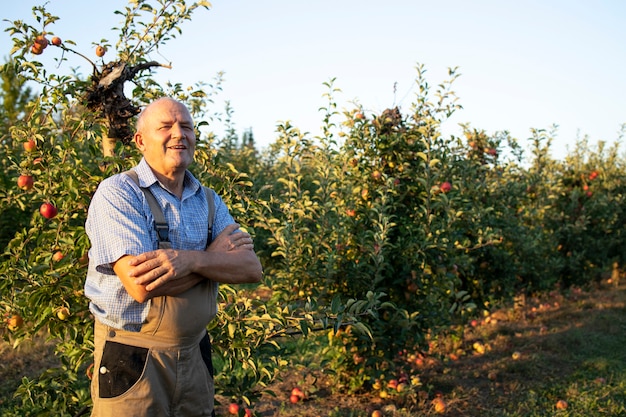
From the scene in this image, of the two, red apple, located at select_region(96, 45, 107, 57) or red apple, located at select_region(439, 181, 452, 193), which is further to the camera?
red apple, located at select_region(439, 181, 452, 193)

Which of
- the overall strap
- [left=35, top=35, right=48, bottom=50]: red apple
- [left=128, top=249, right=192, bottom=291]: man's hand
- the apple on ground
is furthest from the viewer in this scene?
the apple on ground

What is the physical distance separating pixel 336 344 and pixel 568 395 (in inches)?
81.4

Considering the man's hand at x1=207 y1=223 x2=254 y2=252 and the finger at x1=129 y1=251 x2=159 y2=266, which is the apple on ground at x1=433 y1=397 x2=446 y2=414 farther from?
the finger at x1=129 y1=251 x2=159 y2=266

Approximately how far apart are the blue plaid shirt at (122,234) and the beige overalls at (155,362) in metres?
0.05

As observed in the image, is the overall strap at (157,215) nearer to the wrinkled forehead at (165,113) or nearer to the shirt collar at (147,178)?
the shirt collar at (147,178)

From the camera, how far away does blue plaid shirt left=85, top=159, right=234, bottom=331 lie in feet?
5.98

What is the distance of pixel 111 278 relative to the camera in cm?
189

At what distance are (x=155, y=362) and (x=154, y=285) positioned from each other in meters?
0.29

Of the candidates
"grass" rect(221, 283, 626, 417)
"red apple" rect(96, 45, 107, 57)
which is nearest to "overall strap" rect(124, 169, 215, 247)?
"red apple" rect(96, 45, 107, 57)

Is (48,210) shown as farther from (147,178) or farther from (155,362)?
(155,362)

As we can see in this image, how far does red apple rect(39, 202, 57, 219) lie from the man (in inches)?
31.2

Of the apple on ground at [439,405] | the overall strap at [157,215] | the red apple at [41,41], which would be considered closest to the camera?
→ the overall strap at [157,215]

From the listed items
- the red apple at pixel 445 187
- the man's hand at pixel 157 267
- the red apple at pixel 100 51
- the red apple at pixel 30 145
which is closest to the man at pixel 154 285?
the man's hand at pixel 157 267

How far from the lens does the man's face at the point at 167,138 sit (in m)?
2.03
